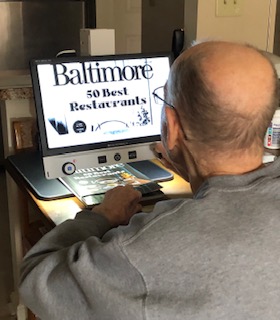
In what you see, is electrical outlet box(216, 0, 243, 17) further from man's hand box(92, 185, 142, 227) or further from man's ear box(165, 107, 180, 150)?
man's ear box(165, 107, 180, 150)

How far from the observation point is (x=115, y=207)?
1354 mm

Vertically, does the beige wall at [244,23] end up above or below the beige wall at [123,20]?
above

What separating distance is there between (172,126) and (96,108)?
2.15 ft

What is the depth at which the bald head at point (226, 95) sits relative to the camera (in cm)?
101

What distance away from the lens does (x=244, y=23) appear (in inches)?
90.7

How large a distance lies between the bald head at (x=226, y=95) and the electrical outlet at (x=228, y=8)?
46.9 inches

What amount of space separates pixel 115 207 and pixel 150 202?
0.92 feet


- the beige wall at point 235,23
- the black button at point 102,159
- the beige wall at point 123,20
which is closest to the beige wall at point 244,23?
the beige wall at point 235,23

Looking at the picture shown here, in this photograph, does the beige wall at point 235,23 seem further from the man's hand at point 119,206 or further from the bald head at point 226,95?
the bald head at point 226,95

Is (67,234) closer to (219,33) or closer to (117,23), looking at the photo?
(219,33)

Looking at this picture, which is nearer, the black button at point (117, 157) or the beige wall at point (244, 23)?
the black button at point (117, 157)

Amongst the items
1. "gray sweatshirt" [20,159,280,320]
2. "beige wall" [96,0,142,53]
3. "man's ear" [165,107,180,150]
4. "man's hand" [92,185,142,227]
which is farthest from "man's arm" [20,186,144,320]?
"beige wall" [96,0,142,53]

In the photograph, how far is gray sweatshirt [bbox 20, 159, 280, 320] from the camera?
3.05ft

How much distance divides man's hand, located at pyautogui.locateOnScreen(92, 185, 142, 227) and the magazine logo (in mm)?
414
